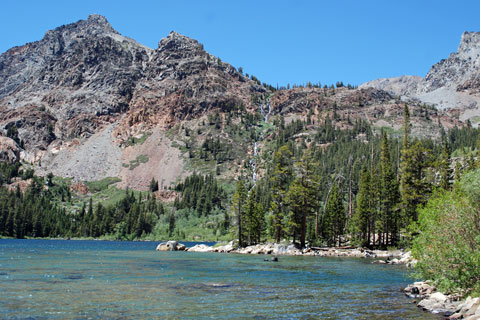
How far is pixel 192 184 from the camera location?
597ft

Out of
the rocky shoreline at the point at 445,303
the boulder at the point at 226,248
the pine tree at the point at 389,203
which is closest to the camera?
the rocky shoreline at the point at 445,303

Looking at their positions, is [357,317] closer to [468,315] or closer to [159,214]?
[468,315]

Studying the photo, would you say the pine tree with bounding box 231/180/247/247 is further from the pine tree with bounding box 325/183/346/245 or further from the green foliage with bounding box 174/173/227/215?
the green foliage with bounding box 174/173/227/215

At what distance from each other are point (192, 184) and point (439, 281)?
162944mm

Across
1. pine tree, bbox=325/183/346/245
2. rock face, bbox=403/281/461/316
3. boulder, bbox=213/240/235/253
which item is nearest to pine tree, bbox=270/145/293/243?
boulder, bbox=213/240/235/253

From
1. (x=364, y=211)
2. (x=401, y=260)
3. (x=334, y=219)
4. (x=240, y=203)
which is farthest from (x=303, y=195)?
(x=401, y=260)

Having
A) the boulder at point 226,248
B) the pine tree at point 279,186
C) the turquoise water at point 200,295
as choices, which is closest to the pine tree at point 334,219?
the pine tree at point 279,186

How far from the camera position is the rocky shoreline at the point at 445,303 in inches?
702

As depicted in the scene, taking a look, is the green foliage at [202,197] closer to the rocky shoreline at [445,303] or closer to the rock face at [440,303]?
the rocky shoreline at [445,303]

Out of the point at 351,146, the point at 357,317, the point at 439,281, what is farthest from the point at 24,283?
the point at 351,146

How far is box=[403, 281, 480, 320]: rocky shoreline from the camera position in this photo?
17.8 metres

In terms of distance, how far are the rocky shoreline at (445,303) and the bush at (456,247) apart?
2.09 ft

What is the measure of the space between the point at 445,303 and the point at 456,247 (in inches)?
A: 123

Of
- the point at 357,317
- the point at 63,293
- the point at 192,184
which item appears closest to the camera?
the point at 357,317
